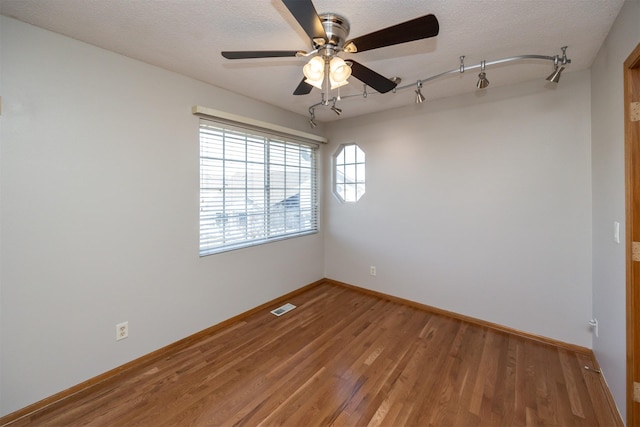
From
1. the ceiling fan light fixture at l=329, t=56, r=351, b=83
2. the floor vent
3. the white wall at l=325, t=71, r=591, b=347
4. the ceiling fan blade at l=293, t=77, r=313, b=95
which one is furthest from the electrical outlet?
the white wall at l=325, t=71, r=591, b=347

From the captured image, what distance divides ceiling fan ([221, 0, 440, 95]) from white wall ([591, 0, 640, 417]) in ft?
3.83

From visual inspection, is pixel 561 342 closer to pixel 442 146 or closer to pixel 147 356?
pixel 442 146

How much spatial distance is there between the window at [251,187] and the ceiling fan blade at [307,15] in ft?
5.46

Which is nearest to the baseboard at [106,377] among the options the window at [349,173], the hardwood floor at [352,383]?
the hardwood floor at [352,383]

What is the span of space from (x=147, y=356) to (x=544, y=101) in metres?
4.09

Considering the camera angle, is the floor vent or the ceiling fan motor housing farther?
the floor vent

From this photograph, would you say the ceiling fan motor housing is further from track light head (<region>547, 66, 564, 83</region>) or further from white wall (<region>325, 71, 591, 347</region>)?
white wall (<region>325, 71, 591, 347</region>)

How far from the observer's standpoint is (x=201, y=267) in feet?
8.37

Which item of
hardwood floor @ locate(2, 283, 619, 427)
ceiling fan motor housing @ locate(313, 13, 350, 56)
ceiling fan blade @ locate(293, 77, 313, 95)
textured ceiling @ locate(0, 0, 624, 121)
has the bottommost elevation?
hardwood floor @ locate(2, 283, 619, 427)

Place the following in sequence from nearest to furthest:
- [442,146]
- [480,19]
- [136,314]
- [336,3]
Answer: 1. [336,3]
2. [480,19]
3. [136,314]
4. [442,146]

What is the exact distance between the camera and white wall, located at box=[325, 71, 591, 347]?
2287 millimetres

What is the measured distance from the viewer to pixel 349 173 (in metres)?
3.75

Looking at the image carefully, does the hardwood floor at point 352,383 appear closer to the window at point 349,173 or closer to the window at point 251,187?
the window at point 251,187

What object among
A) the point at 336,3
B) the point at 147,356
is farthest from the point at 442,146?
the point at 147,356
